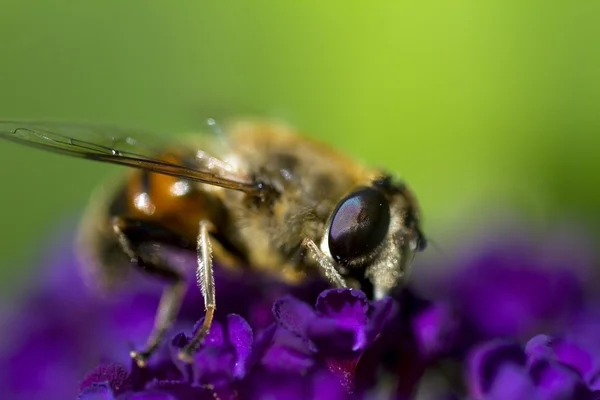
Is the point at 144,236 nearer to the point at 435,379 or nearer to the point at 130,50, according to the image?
the point at 435,379

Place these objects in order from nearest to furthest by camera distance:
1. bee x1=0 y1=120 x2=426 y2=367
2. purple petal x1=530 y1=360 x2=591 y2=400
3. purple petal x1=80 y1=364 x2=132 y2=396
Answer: purple petal x1=530 y1=360 x2=591 y2=400 → purple petal x1=80 y1=364 x2=132 y2=396 → bee x1=0 y1=120 x2=426 y2=367

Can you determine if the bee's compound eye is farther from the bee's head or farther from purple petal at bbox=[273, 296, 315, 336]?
purple petal at bbox=[273, 296, 315, 336]

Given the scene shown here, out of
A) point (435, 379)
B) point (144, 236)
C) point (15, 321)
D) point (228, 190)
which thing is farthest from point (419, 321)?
point (15, 321)

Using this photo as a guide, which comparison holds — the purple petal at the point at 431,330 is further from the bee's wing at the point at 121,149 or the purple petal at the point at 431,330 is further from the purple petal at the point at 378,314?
the bee's wing at the point at 121,149

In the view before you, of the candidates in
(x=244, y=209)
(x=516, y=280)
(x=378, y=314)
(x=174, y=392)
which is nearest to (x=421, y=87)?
(x=516, y=280)

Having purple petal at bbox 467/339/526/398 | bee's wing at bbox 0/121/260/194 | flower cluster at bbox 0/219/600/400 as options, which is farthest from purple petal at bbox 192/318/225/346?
purple petal at bbox 467/339/526/398

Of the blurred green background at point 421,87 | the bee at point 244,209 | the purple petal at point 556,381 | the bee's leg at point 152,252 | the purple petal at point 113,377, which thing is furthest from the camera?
the blurred green background at point 421,87

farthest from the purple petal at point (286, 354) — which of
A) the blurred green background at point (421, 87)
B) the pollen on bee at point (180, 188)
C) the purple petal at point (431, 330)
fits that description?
the blurred green background at point (421, 87)

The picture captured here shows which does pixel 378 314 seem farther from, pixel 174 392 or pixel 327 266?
pixel 174 392
